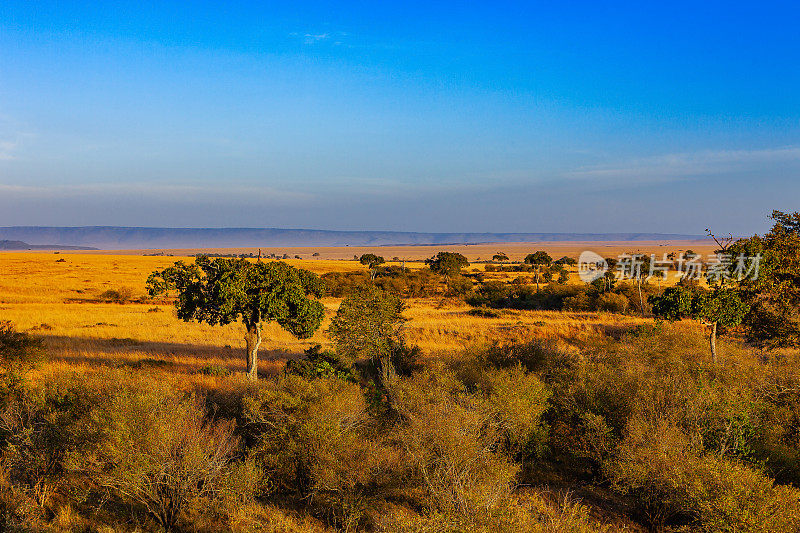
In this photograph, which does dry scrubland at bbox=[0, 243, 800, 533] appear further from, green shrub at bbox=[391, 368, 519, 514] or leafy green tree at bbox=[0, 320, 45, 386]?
leafy green tree at bbox=[0, 320, 45, 386]

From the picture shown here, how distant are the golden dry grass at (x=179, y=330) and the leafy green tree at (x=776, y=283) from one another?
12.7 metres

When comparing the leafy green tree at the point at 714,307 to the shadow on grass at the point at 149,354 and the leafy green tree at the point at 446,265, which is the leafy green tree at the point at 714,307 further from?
the leafy green tree at the point at 446,265

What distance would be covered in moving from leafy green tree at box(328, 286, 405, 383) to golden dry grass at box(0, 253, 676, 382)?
10.1 ft

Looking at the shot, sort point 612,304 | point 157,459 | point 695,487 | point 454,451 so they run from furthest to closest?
1. point 612,304
2. point 454,451
3. point 157,459
4. point 695,487

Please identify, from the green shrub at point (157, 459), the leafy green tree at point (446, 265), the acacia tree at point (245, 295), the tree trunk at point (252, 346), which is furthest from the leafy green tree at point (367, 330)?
the leafy green tree at point (446, 265)

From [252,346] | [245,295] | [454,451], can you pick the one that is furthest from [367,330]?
[454,451]

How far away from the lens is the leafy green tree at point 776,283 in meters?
14.4

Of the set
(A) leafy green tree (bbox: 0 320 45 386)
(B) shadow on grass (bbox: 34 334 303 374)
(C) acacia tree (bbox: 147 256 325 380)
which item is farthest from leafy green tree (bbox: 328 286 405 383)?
(A) leafy green tree (bbox: 0 320 45 386)

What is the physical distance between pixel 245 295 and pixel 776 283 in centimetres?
1668

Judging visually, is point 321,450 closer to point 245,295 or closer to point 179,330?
point 245,295

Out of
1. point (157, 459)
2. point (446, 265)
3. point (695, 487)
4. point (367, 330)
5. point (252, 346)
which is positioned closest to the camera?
point (695, 487)

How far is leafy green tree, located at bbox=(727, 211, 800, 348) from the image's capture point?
14.4m

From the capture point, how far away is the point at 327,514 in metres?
8.72

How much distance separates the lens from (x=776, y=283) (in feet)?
48.7
